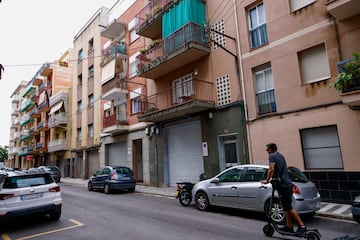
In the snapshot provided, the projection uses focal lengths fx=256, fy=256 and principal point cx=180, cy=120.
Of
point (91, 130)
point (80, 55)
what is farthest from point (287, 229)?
point (80, 55)

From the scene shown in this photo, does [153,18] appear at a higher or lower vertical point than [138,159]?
higher

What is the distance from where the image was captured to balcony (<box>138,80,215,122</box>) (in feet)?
41.6

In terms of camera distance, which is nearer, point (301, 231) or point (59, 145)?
point (301, 231)

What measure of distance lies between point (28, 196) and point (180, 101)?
9.59 metres

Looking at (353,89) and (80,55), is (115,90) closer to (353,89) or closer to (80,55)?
(80,55)

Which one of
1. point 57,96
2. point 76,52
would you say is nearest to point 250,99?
point 76,52

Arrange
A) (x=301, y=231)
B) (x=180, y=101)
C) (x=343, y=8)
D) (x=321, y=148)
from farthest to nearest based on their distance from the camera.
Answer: (x=180, y=101) → (x=321, y=148) → (x=343, y=8) → (x=301, y=231)

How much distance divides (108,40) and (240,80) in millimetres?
15907

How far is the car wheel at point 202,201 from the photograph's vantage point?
841 cm

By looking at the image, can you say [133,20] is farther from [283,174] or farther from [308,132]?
[283,174]

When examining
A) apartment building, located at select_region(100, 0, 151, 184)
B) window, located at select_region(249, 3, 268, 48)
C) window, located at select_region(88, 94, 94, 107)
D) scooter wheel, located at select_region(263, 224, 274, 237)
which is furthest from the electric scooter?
window, located at select_region(88, 94, 94, 107)

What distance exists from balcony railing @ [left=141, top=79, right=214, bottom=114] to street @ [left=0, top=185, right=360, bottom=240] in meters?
6.04

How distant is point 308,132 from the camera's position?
9.54m

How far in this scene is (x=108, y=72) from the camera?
21078 mm
